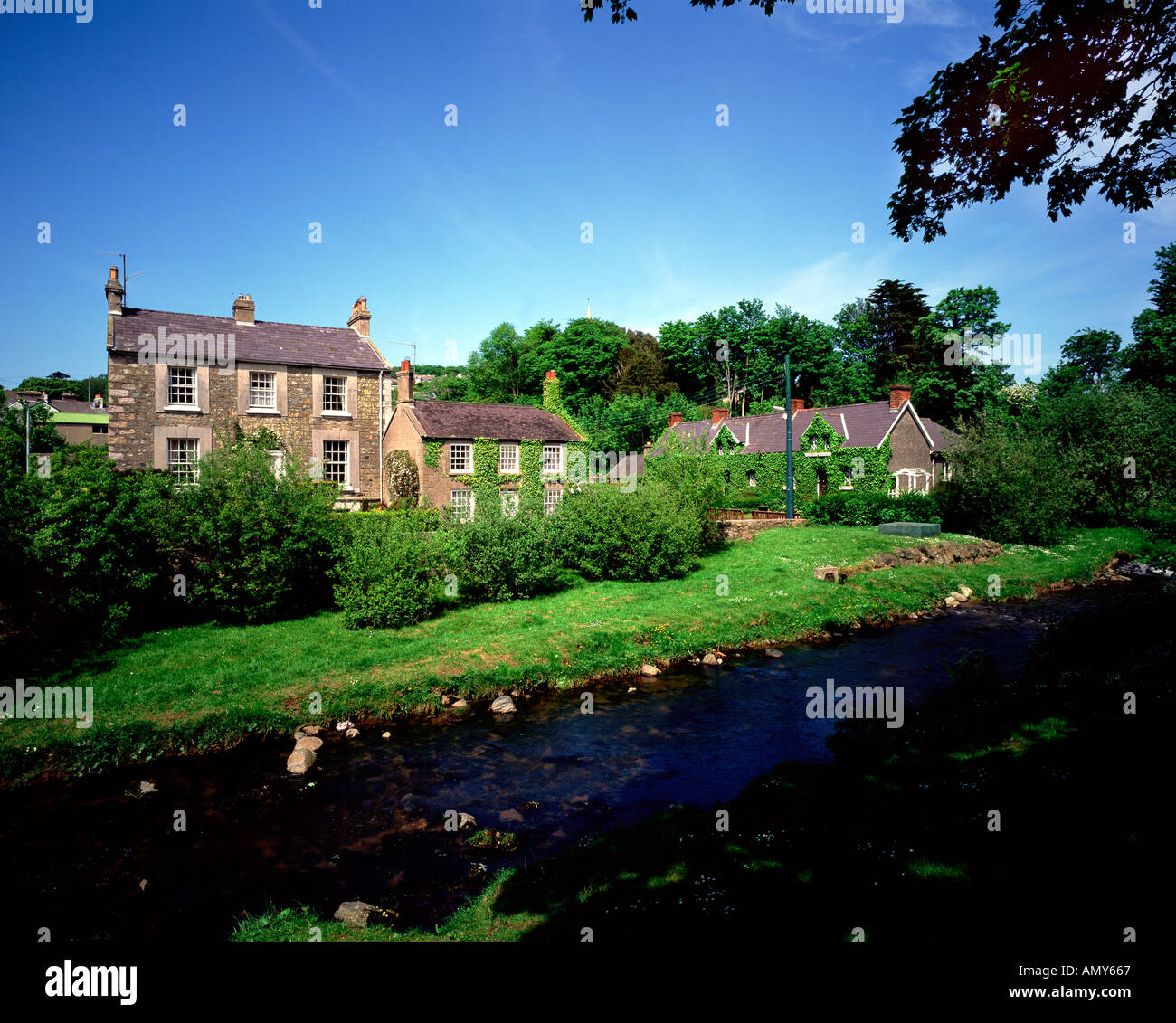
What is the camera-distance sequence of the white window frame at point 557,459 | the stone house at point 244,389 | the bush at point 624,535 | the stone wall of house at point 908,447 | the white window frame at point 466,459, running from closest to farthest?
the bush at point 624,535
the stone house at point 244,389
the white window frame at point 466,459
the white window frame at point 557,459
the stone wall of house at point 908,447

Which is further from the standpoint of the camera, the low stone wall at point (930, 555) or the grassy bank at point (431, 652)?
the low stone wall at point (930, 555)

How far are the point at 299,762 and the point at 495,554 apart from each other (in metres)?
10.1

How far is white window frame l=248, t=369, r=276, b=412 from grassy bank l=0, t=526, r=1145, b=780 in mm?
16515

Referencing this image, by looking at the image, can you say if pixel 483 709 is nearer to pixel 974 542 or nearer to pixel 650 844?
pixel 650 844

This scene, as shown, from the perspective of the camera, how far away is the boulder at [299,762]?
38.5ft

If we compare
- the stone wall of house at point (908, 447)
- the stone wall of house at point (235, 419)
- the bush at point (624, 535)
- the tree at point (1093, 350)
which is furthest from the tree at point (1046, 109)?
the tree at point (1093, 350)

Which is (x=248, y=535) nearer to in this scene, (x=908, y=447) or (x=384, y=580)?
(x=384, y=580)

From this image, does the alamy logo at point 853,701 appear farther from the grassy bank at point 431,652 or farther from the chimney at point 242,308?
the chimney at point 242,308

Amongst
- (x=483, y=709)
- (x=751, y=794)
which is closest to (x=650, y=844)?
(x=751, y=794)

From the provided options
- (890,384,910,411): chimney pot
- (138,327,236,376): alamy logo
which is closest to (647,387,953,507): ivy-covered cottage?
(890,384,910,411): chimney pot

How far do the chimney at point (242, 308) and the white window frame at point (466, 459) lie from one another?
39.6 ft

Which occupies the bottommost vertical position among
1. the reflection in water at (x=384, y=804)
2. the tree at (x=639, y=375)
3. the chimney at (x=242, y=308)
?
the reflection in water at (x=384, y=804)
